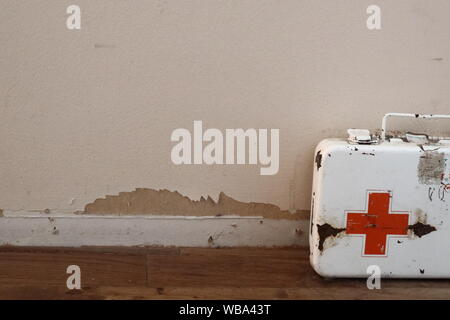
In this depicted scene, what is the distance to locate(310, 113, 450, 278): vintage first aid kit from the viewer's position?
0.93 metres

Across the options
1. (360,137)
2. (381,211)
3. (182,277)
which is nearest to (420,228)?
(381,211)

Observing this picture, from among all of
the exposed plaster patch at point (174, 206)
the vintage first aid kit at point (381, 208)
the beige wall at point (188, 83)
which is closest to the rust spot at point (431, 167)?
the vintage first aid kit at point (381, 208)

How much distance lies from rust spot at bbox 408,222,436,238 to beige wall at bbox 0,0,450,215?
22 centimetres

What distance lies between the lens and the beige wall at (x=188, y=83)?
101 cm

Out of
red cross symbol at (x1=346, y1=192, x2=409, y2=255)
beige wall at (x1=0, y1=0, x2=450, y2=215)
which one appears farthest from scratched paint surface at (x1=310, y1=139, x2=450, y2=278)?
beige wall at (x1=0, y1=0, x2=450, y2=215)

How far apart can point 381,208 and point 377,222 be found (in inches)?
1.0

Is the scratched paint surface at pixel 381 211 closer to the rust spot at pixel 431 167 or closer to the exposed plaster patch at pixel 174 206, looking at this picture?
the rust spot at pixel 431 167

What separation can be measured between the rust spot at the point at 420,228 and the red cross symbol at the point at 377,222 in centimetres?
1

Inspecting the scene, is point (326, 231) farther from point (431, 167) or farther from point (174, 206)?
point (174, 206)

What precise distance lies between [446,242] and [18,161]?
84cm

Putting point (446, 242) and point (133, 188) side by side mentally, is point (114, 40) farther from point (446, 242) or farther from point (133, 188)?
point (446, 242)

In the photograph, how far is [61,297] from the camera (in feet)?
2.89

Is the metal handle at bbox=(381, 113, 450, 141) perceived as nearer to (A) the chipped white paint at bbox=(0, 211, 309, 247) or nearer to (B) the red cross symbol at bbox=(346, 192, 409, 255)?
(B) the red cross symbol at bbox=(346, 192, 409, 255)
